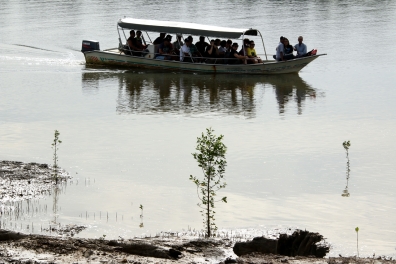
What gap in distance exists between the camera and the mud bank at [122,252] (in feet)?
26.2

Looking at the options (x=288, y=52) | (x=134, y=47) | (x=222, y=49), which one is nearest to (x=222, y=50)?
(x=222, y=49)

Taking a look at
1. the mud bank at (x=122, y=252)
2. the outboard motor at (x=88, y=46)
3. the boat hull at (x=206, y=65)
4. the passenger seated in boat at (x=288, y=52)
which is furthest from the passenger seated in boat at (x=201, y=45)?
the mud bank at (x=122, y=252)

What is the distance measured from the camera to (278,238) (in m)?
9.40

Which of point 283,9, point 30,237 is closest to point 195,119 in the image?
point 30,237

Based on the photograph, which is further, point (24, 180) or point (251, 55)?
point (251, 55)

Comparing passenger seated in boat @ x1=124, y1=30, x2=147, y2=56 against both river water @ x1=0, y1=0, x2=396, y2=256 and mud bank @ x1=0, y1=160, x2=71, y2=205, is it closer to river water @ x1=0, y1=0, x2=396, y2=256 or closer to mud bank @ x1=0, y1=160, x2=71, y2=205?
river water @ x1=0, y1=0, x2=396, y2=256

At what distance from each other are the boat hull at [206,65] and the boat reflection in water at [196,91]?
24cm

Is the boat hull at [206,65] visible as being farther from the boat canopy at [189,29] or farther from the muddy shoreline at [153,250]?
the muddy shoreline at [153,250]

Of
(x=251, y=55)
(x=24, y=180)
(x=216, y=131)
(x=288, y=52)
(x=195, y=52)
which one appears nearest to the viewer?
(x=24, y=180)

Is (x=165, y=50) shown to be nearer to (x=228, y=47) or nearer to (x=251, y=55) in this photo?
(x=228, y=47)

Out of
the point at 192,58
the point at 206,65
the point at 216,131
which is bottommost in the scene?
the point at 216,131

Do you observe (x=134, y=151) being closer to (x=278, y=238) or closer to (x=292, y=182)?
(x=292, y=182)

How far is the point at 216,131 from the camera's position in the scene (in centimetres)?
1855

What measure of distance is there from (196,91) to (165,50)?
14.4 feet
